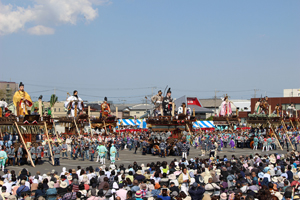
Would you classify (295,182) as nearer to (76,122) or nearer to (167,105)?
(167,105)

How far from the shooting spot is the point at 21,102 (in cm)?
2575

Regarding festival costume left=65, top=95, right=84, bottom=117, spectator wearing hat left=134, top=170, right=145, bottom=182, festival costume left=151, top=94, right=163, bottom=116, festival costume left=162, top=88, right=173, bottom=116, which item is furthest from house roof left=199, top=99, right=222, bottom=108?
spectator wearing hat left=134, top=170, right=145, bottom=182

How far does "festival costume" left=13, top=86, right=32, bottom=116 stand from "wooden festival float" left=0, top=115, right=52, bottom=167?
1.05m

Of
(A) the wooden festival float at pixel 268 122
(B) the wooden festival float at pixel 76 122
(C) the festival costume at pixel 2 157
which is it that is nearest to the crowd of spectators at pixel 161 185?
(C) the festival costume at pixel 2 157

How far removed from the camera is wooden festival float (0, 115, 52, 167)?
79.4 feet

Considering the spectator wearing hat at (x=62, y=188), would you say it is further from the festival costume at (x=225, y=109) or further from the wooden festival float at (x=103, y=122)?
the festival costume at (x=225, y=109)

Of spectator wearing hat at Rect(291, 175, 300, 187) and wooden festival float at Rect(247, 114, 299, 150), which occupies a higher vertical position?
wooden festival float at Rect(247, 114, 299, 150)

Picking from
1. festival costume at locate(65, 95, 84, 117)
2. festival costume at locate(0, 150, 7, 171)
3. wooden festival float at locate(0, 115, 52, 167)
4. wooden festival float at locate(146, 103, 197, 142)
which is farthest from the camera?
festival costume at locate(65, 95, 84, 117)

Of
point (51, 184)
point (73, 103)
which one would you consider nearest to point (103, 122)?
point (73, 103)

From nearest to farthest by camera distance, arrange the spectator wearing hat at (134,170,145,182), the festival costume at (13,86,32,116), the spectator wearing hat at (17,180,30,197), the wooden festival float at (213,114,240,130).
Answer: the spectator wearing hat at (17,180,30,197)
the spectator wearing hat at (134,170,145,182)
the festival costume at (13,86,32,116)
the wooden festival float at (213,114,240,130)

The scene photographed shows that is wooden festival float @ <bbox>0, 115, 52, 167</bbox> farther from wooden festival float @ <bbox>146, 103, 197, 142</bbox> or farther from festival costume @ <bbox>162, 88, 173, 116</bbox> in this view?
festival costume @ <bbox>162, 88, 173, 116</bbox>

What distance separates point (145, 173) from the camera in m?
15.0

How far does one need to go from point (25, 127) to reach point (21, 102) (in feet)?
6.83

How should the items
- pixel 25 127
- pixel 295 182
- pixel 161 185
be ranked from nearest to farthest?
pixel 161 185, pixel 295 182, pixel 25 127
